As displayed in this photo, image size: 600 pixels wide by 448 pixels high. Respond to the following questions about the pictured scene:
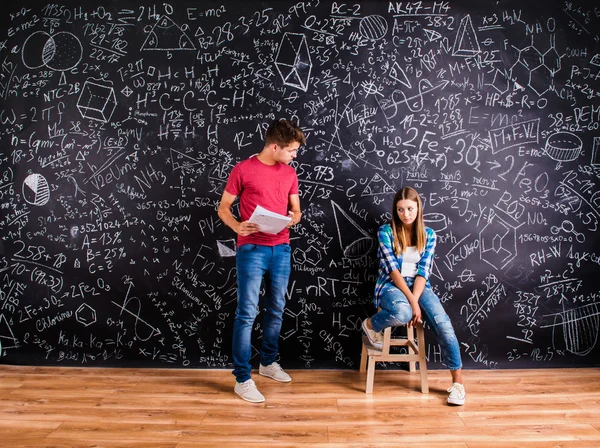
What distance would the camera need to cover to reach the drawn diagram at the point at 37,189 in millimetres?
3674

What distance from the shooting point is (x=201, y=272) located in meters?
3.61

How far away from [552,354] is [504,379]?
50 cm

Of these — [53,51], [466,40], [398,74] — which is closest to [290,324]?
[398,74]

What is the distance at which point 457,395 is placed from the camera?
296 centimetres

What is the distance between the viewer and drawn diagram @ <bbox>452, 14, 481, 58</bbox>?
11.7 feet

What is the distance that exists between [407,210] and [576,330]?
1637 mm

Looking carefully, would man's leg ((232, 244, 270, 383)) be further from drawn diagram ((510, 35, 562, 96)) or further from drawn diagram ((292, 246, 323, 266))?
drawn diagram ((510, 35, 562, 96))

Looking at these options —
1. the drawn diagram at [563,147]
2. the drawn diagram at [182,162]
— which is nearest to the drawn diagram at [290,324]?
the drawn diagram at [182,162]

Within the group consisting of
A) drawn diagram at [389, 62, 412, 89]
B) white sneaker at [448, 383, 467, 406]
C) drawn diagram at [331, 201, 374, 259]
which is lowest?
white sneaker at [448, 383, 467, 406]

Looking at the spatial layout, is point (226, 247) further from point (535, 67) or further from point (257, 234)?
point (535, 67)

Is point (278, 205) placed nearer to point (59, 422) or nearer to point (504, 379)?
point (59, 422)

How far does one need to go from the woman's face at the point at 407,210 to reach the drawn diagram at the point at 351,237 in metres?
0.39

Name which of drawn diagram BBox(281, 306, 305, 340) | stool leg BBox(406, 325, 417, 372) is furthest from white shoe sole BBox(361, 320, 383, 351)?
drawn diagram BBox(281, 306, 305, 340)

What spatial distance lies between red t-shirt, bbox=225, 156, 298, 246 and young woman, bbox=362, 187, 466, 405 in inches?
29.1
